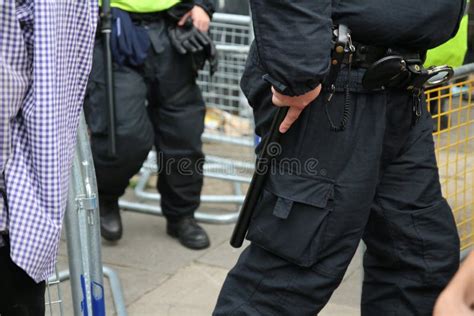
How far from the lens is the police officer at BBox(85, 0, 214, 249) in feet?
13.2

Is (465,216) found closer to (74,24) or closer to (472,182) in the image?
(472,182)

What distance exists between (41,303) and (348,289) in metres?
2.03

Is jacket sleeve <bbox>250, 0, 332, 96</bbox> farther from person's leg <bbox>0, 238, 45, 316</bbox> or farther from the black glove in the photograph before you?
the black glove

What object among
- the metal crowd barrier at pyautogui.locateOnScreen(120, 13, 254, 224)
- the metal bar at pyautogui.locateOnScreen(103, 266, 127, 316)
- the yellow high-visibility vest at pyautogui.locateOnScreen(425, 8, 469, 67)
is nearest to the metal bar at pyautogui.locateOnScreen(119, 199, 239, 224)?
the metal crowd barrier at pyautogui.locateOnScreen(120, 13, 254, 224)

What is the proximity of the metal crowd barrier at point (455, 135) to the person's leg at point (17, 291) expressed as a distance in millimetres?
1828

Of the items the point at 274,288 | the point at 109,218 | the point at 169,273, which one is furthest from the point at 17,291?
the point at 109,218

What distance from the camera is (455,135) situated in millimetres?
3467

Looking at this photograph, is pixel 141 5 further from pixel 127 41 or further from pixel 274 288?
pixel 274 288

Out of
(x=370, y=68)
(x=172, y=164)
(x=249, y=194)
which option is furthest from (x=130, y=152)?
(x=370, y=68)

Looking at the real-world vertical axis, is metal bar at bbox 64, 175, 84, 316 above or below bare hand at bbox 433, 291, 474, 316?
below

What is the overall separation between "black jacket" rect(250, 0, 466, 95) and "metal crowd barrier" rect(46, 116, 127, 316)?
0.67 meters

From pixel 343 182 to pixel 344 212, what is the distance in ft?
0.31

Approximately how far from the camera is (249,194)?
2.72m

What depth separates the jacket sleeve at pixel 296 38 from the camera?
7.69 ft
